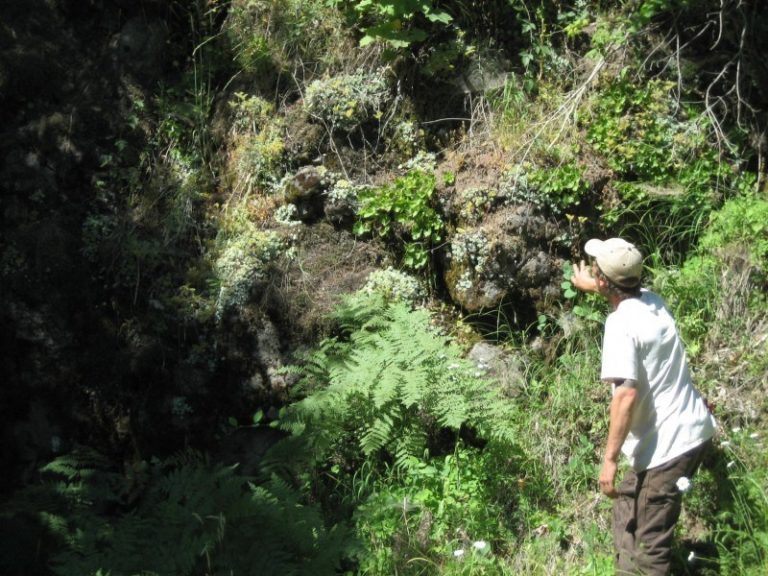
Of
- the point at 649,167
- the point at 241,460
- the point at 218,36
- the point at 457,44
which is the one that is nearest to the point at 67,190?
the point at 218,36

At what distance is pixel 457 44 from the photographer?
646 centimetres

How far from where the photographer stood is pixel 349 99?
6.52m

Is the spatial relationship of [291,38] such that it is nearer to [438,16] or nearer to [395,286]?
[438,16]

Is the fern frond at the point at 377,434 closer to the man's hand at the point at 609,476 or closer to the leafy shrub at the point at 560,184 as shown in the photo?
the man's hand at the point at 609,476

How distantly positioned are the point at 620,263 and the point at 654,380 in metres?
0.60

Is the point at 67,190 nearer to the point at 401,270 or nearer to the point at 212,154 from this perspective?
the point at 212,154

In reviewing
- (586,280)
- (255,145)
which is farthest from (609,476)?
(255,145)

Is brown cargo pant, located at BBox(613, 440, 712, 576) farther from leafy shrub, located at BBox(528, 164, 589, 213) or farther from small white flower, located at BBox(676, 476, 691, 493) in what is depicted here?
leafy shrub, located at BBox(528, 164, 589, 213)

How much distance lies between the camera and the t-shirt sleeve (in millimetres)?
3840

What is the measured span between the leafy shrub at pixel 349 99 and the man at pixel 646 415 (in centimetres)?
296

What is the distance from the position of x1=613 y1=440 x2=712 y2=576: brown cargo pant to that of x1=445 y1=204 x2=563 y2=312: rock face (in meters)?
2.03

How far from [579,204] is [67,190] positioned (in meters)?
3.98

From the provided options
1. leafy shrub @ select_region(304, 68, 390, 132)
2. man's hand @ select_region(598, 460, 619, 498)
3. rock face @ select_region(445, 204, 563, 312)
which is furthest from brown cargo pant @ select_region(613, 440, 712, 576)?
leafy shrub @ select_region(304, 68, 390, 132)

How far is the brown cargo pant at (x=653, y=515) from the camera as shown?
13.1 feet
